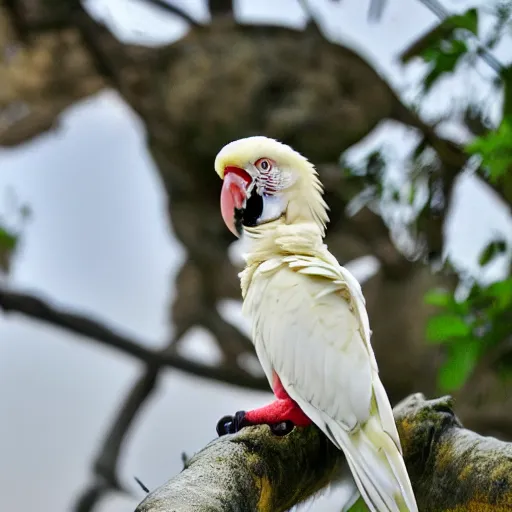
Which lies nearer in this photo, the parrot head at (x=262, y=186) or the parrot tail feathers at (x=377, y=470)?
the parrot tail feathers at (x=377, y=470)

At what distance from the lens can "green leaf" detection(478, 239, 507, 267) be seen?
172cm

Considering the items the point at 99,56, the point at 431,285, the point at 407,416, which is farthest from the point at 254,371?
the point at 407,416

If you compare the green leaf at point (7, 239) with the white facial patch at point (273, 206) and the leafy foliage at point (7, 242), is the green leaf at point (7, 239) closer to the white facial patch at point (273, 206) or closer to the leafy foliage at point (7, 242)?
the leafy foliage at point (7, 242)

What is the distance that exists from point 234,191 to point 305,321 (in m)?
0.19

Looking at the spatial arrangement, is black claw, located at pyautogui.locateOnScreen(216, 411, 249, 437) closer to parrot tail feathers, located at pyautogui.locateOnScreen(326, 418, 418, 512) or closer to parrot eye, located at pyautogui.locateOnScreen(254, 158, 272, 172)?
parrot tail feathers, located at pyautogui.locateOnScreen(326, 418, 418, 512)

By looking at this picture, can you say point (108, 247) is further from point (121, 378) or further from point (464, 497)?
point (464, 497)

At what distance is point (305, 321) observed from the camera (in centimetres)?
84

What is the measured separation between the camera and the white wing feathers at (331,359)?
0.76 m

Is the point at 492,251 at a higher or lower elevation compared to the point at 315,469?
lower

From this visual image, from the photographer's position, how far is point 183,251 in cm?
302

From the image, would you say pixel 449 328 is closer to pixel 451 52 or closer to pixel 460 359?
pixel 460 359

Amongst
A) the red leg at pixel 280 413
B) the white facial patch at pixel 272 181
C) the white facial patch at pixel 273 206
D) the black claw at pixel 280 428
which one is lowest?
the black claw at pixel 280 428

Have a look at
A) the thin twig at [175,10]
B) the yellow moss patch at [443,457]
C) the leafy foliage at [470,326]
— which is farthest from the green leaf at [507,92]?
the thin twig at [175,10]

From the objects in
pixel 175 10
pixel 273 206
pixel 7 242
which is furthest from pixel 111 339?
pixel 273 206
